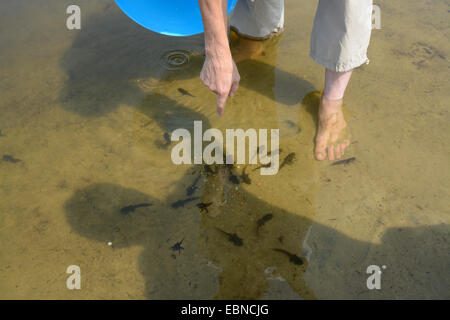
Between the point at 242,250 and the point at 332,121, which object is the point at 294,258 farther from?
the point at 332,121

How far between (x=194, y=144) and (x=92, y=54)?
5.57ft

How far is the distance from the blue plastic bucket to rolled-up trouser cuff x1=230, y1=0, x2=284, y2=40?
23.1 inches

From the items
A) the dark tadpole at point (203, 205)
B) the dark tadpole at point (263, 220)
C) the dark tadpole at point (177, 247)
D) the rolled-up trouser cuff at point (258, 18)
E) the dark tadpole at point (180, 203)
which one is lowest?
the dark tadpole at point (177, 247)

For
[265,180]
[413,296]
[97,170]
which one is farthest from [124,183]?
[413,296]

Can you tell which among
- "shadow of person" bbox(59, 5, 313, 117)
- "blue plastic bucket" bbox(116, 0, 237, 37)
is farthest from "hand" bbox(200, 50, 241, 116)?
"shadow of person" bbox(59, 5, 313, 117)

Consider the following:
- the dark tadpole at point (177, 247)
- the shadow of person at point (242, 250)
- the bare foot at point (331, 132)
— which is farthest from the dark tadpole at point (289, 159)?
the dark tadpole at point (177, 247)

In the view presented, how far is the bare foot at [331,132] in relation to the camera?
2869 millimetres

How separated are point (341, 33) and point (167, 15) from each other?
145 cm

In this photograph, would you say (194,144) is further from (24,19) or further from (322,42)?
(24,19)

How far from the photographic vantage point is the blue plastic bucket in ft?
9.82

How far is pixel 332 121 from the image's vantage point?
9.89 feet

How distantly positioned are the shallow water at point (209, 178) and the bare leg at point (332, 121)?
0.29 ft

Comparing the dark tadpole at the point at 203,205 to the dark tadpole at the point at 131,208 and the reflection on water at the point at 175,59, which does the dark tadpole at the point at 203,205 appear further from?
the reflection on water at the point at 175,59

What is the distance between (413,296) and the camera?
7.16 feet
